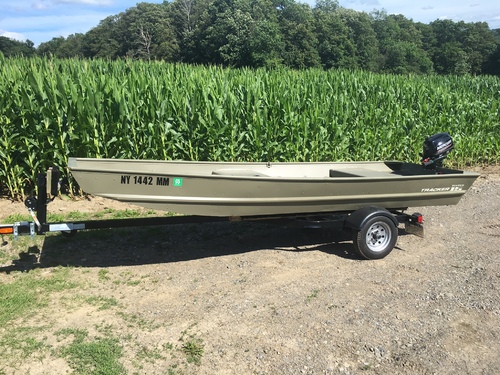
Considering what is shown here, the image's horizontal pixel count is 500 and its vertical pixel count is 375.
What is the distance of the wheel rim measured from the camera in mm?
5859

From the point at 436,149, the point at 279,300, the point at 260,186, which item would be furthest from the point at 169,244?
the point at 436,149

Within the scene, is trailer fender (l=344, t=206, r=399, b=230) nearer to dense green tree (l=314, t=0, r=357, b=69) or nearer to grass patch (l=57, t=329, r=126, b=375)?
grass patch (l=57, t=329, r=126, b=375)

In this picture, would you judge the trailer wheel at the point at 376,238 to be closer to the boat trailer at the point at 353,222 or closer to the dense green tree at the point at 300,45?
the boat trailer at the point at 353,222

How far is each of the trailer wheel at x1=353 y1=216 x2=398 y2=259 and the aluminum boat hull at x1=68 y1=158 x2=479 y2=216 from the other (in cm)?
27

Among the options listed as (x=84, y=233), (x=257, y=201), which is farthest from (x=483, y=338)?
(x=84, y=233)

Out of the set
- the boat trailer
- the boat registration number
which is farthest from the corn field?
the boat registration number

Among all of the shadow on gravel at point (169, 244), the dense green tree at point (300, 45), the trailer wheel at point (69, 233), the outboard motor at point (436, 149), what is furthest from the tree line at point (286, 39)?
the trailer wheel at point (69, 233)

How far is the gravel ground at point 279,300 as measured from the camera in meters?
3.80

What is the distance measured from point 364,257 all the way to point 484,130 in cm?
880

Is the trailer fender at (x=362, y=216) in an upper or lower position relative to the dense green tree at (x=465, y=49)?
lower

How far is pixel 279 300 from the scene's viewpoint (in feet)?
15.8

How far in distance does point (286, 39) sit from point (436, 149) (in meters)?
47.5

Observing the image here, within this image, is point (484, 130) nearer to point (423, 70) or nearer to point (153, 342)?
point (153, 342)

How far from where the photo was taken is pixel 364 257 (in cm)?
588
